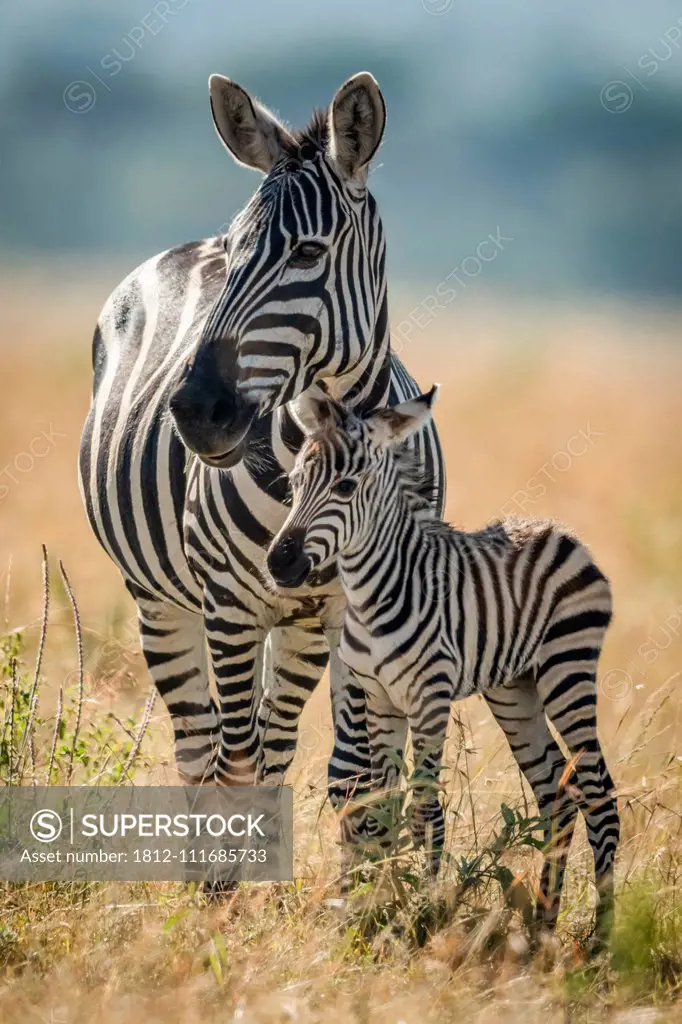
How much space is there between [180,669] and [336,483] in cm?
279

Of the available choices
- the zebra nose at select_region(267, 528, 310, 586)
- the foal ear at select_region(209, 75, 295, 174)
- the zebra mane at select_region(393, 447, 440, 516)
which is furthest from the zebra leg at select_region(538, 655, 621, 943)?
the foal ear at select_region(209, 75, 295, 174)

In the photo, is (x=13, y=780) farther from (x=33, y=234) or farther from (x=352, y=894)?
(x=33, y=234)

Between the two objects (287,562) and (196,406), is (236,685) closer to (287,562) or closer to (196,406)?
(287,562)

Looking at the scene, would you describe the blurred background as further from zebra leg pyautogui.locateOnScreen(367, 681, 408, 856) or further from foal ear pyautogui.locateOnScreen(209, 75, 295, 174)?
foal ear pyautogui.locateOnScreen(209, 75, 295, 174)

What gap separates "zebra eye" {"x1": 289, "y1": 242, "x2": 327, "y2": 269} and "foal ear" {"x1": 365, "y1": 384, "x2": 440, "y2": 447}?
0.67 meters

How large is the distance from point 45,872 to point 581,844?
2.54 meters

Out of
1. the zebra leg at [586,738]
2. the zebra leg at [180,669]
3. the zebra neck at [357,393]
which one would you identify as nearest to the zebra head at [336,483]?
the zebra neck at [357,393]

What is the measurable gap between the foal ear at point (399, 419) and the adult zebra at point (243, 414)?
362 millimetres

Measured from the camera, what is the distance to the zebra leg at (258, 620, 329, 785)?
6828 mm

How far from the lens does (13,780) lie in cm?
575

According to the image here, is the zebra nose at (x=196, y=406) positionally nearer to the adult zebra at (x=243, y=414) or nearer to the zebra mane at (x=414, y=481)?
the adult zebra at (x=243, y=414)

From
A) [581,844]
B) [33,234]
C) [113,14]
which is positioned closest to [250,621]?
[581,844]

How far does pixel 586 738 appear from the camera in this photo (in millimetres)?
5188

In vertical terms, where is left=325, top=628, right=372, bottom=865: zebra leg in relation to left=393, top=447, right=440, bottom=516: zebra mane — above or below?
below
